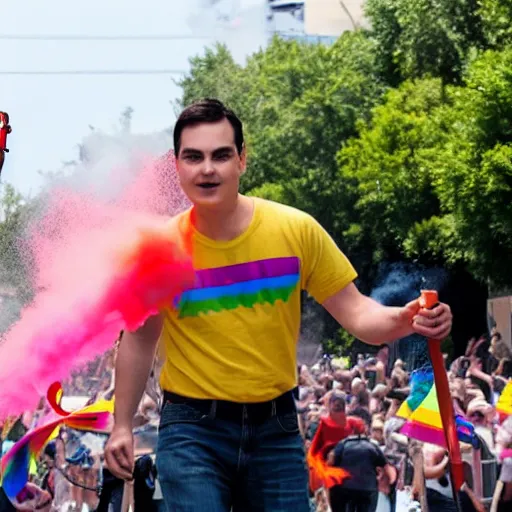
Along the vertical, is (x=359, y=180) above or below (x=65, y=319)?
above

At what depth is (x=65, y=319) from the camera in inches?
194

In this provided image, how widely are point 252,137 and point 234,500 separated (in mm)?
39312

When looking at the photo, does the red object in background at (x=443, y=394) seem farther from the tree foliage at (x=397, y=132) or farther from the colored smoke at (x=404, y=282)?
the colored smoke at (x=404, y=282)

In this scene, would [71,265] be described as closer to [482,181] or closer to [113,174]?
[113,174]

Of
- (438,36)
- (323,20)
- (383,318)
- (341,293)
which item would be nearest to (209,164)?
(341,293)

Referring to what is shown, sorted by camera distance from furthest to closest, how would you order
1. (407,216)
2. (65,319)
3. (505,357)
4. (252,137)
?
1. (252,137)
2. (407,216)
3. (505,357)
4. (65,319)

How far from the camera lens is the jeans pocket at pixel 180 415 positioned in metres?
4.36

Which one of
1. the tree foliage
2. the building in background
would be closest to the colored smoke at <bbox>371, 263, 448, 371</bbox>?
the tree foliage

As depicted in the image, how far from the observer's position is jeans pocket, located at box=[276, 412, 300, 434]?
4.41 meters

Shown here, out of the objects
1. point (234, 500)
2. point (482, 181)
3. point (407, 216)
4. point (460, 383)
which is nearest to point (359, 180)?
point (407, 216)

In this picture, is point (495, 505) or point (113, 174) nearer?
point (113, 174)

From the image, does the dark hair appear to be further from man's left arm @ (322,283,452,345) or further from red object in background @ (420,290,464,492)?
red object in background @ (420,290,464,492)

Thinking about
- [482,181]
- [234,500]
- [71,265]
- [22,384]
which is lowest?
[234,500]

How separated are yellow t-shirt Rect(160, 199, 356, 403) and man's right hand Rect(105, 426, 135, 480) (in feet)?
0.58
